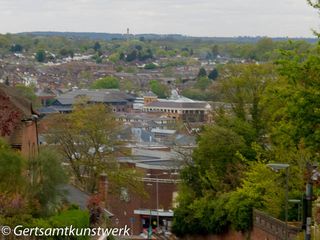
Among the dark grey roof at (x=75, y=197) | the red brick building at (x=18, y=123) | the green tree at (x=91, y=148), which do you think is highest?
the red brick building at (x=18, y=123)

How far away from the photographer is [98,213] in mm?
34969

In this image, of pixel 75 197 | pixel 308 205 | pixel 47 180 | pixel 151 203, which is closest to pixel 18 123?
pixel 47 180

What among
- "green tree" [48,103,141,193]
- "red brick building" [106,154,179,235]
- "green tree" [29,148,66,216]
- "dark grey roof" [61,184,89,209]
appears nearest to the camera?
"green tree" [29,148,66,216]

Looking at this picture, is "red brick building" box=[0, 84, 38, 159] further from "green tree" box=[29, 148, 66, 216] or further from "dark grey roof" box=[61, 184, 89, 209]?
"dark grey roof" box=[61, 184, 89, 209]

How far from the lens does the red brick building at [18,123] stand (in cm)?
3139

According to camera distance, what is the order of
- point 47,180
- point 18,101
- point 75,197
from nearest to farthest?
point 47,180 → point 18,101 → point 75,197

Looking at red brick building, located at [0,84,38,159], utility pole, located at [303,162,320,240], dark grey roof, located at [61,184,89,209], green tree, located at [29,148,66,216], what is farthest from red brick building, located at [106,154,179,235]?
utility pole, located at [303,162,320,240]

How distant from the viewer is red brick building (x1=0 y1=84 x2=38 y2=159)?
103ft

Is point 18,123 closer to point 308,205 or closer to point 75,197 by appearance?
point 75,197

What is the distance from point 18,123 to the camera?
32875mm

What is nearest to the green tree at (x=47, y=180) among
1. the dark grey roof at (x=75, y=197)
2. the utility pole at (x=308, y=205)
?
the dark grey roof at (x=75, y=197)

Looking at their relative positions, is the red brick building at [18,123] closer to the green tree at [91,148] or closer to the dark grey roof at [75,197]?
the dark grey roof at [75,197]

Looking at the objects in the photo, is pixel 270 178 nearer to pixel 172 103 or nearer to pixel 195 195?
Result: pixel 195 195

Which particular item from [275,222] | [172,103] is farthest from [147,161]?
[172,103]
